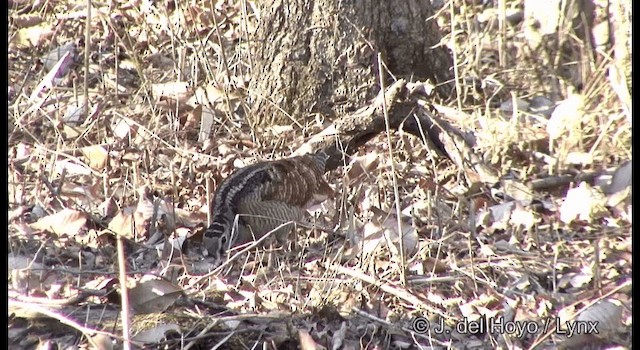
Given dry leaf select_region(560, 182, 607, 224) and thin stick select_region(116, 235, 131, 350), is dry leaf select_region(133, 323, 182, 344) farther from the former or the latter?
dry leaf select_region(560, 182, 607, 224)

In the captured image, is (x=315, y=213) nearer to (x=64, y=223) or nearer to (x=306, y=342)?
(x=64, y=223)

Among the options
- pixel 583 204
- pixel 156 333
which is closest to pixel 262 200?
pixel 156 333

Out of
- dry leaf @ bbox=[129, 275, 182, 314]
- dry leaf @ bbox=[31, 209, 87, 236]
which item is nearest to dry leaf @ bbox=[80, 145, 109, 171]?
dry leaf @ bbox=[31, 209, 87, 236]

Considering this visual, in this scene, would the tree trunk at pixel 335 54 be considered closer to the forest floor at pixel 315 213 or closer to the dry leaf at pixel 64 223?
the forest floor at pixel 315 213

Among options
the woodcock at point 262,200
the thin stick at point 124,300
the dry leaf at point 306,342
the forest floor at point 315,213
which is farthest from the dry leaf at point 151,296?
the woodcock at point 262,200

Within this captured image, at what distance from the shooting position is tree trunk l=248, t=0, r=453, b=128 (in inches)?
241

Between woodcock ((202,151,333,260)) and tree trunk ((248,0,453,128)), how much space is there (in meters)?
0.98

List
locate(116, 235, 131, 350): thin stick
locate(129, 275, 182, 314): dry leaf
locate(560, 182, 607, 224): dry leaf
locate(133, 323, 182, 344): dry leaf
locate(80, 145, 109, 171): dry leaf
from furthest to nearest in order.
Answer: locate(80, 145, 109, 171): dry leaf < locate(560, 182, 607, 224): dry leaf < locate(129, 275, 182, 314): dry leaf < locate(133, 323, 182, 344): dry leaf < locate(116, 235, 131, 350): thin stick

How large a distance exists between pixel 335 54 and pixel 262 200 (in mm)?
Answer: 1503

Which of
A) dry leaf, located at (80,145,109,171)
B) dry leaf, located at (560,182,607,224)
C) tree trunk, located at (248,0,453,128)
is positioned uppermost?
tree trunk, located at (248,0,453,128)

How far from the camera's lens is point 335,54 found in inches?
244

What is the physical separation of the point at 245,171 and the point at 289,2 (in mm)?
1542

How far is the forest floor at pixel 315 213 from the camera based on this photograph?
3.95 m

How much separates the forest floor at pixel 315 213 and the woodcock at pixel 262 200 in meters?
0.10
